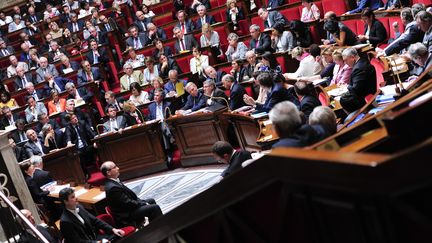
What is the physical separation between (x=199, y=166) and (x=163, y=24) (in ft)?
13.7

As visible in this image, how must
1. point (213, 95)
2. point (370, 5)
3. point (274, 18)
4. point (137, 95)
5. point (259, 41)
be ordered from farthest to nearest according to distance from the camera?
point (274, 18) < point (137, 95) < point (259, 41) < point (370, 5) < point (213, 95)

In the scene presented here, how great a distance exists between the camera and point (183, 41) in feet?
31.2

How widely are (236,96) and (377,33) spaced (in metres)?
1.77

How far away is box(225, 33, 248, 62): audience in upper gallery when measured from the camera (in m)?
8.49

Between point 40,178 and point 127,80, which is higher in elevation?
point 127,80

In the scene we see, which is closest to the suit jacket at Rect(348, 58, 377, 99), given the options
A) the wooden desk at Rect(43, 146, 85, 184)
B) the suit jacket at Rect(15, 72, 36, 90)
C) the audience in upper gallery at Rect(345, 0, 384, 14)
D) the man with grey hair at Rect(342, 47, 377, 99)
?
the man with grey hair at Rect(342, 47, 377, 99)

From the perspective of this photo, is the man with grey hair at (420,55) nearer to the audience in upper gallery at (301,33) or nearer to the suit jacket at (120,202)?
the suit jacket at (120,202)

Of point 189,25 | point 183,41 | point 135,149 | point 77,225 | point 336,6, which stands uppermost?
point 189,25

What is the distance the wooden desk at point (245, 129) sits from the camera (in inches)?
245

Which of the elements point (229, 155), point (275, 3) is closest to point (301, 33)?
point (275, 3)

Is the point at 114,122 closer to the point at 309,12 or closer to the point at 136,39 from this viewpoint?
the point at 136,39

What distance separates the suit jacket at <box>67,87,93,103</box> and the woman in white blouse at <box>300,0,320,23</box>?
3.50 meters

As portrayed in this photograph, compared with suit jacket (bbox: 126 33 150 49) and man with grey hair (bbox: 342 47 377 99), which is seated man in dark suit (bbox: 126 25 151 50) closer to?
suit jacket (bbox: 126 33 150 49)

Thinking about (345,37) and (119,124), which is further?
(119,124)
